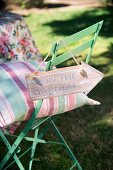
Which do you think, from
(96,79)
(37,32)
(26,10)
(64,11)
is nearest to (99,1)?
(64,11)

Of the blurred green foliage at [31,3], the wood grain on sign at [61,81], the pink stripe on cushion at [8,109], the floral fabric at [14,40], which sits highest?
the wood grain on sign at [61,81]

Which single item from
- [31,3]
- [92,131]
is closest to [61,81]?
[92,131]

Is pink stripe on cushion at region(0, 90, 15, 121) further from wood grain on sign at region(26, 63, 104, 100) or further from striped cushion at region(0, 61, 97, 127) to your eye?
wood grain on sign at region(26, 63, 104, 100)

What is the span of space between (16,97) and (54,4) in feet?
29.0

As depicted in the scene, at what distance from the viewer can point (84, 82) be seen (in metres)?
2.23

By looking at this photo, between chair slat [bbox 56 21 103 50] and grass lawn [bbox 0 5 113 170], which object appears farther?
grass lawn [bbox 0 5 113 170]

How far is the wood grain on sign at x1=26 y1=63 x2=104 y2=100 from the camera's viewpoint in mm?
2092

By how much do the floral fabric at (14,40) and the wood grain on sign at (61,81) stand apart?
166 centimetres

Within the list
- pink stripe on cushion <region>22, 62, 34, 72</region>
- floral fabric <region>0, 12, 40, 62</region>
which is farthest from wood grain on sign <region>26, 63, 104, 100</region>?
floral fabric <region>0, 12, 40, 62</region>

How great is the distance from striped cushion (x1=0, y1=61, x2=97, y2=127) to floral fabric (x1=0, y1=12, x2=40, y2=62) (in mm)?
1141

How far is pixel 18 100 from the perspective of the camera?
234cm

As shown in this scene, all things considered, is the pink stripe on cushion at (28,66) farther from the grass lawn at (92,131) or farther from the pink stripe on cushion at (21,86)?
the grass lawn at (92,131)

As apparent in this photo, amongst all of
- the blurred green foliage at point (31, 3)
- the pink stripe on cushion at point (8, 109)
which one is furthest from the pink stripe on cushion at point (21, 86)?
the blurred green foliage at point (31, 3)

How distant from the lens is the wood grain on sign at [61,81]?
6.86ft
